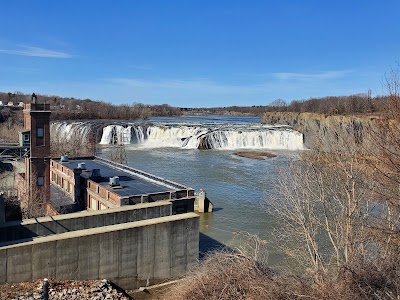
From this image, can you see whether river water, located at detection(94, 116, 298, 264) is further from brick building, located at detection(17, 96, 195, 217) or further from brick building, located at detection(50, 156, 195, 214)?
brick building, located at detection(17, 96, 195, 217)

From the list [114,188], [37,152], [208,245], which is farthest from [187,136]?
[114,188]

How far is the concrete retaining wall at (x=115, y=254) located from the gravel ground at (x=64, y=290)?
1.04ft

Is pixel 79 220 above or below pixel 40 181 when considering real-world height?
below

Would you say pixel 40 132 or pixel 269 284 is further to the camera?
pixel 40 132

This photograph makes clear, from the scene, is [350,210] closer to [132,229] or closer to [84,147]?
[132,229]

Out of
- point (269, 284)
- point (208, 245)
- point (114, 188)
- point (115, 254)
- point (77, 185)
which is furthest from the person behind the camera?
point (77, 185)

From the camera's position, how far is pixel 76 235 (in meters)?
13.1

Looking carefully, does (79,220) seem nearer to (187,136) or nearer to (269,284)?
(269,284)

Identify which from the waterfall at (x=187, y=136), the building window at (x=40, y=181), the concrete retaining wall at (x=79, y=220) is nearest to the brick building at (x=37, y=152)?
the building window at (x=40, y=181)

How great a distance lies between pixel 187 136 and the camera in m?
65.1

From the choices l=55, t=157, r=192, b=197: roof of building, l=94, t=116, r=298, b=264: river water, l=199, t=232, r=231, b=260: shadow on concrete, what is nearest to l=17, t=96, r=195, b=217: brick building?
l=55, t=157, r=192, b=197: roof of building

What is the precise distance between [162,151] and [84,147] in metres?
13.2

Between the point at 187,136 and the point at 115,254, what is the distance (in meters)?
51.6

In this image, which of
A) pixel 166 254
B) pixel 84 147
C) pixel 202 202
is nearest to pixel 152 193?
pixel 166 254
